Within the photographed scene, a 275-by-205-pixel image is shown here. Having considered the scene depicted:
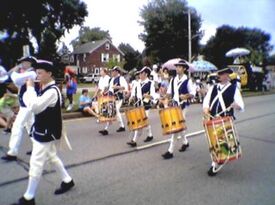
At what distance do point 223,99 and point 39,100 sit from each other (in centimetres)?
312

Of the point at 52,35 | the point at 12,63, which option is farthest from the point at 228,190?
the point at 52,35

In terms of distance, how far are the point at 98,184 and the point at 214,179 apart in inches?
76.3

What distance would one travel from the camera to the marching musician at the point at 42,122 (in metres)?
4.46

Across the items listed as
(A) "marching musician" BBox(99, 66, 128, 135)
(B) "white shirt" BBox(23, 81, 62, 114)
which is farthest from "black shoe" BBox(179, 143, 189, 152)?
(B) "white shirt" BBox(23, 81, 62, 114)

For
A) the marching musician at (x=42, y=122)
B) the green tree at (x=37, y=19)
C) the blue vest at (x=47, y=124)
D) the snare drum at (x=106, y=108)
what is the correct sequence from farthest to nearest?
the green tree at (x=37, y=19)
the snare drum at (x=106, y=108)
the blue vest at (x=47, y=124)
the marching musician at (x=42, y=122)

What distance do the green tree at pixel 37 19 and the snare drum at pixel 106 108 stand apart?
25023 mm

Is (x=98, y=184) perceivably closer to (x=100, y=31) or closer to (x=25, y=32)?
(x=25, y=32)

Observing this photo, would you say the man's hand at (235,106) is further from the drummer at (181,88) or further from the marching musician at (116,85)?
the marching musician at (116,85)

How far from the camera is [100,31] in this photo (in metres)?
97.4

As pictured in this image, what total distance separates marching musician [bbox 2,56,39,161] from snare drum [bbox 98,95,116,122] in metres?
2.47

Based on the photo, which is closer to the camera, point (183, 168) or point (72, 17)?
point (183, 168)

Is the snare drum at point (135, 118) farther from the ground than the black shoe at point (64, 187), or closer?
farther from the ground

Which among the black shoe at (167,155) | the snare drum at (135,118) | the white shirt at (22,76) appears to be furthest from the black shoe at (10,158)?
the black shoe at (167,155)

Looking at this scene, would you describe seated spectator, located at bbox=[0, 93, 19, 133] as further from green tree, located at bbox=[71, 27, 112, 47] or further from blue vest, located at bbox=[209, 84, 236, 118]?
green tree, located at bbox=[71, 27, 112, 47]
